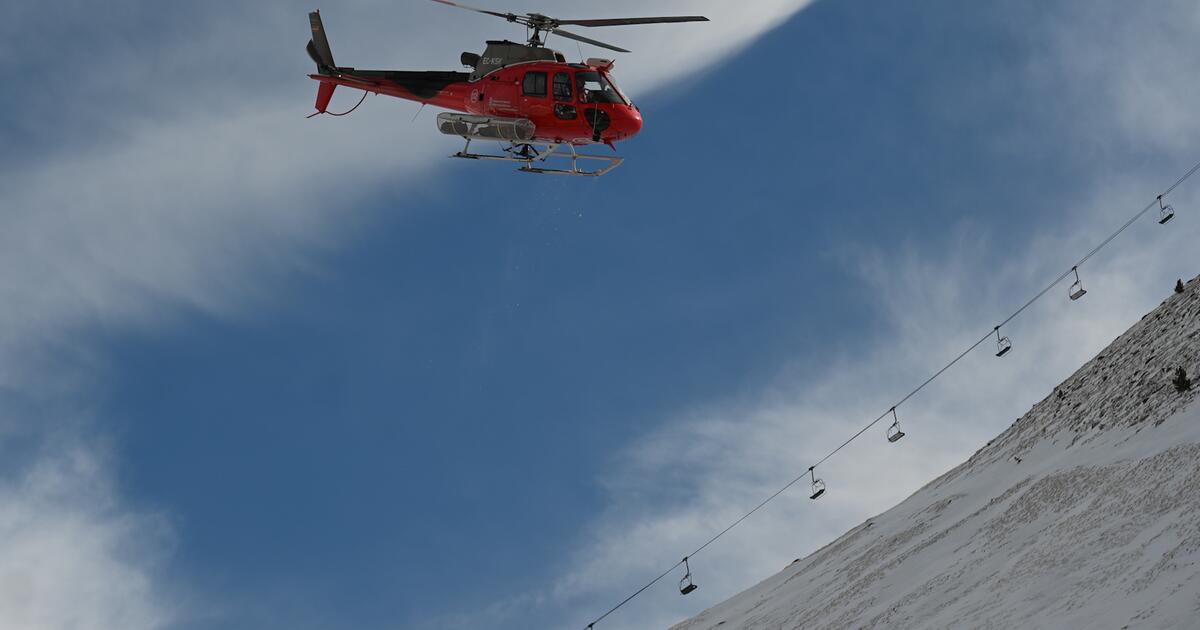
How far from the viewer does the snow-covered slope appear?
25.3 m

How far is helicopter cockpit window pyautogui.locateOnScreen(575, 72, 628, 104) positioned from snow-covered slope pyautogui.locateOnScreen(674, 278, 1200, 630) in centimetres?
1515

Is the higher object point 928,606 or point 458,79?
point 458,79

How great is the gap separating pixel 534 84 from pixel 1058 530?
1846 centimetres

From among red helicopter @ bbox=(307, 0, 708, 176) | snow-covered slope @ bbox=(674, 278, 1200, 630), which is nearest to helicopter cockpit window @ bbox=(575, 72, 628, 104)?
red helicopter @ bbox=(307, 0, 708, 176)

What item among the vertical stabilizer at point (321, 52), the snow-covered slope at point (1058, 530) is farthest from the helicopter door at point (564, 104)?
the snow-covered slope at point (1058, 530)

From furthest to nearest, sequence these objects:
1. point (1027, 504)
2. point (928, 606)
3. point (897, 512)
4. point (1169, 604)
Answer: point (897, 512) < point (1027, 504) < point (928, 606) < point (1169, 604)

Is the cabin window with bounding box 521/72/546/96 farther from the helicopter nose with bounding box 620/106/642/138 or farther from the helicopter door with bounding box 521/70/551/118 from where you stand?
the helicopter nose with bounding box 620/106/642/138

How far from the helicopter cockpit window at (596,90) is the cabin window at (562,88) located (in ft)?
0.89

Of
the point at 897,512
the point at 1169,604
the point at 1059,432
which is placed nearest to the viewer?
the point at 1169,604

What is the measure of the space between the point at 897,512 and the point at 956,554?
32.1ft

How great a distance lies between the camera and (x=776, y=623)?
3803 cm

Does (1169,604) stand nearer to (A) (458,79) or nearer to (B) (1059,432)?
(B) (1059,432)

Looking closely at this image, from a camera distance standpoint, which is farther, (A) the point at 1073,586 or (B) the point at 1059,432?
(B) the point at 1059,432

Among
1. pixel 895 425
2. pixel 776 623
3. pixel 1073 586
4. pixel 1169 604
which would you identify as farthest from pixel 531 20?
pixel 1169 604
